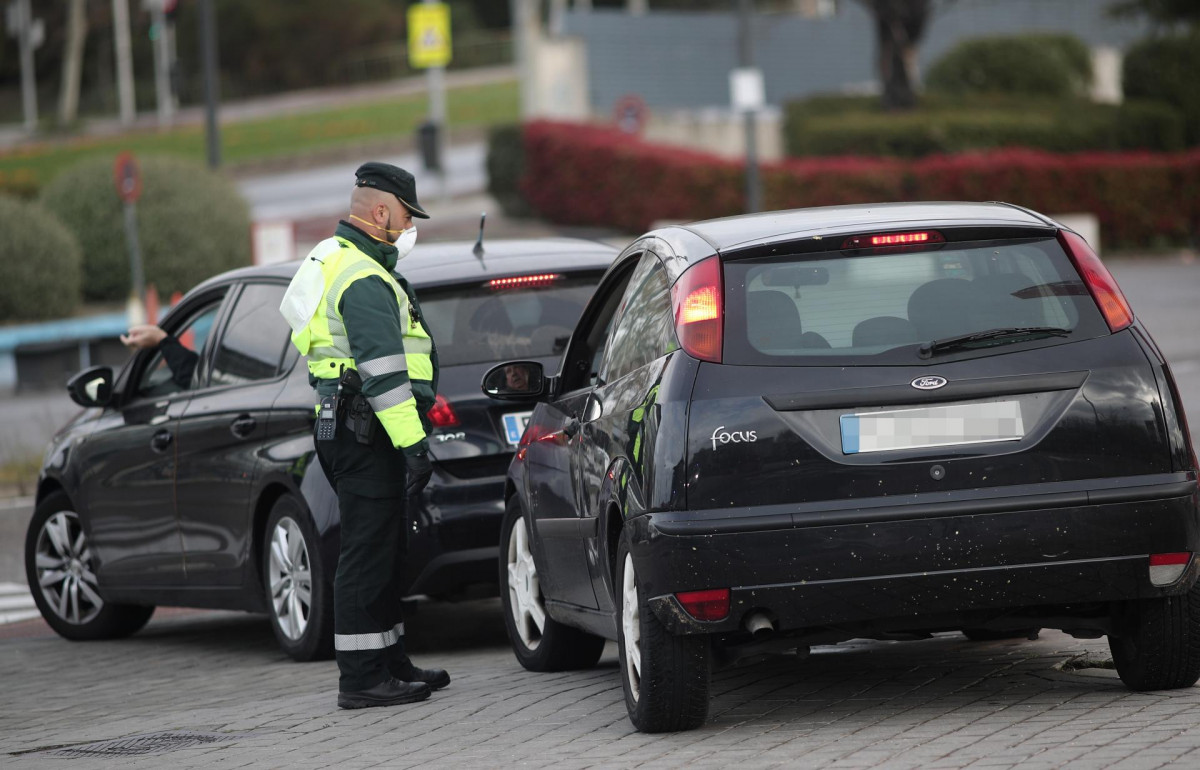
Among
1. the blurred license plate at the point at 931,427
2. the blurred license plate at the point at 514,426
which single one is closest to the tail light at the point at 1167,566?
the blurred license plate at the point at 931,427

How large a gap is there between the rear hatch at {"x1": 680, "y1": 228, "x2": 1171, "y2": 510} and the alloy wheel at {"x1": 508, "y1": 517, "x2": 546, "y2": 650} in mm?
1882

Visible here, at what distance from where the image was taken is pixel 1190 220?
33.2 metres

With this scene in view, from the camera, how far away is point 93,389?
9.40m

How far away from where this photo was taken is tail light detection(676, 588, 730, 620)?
546cm

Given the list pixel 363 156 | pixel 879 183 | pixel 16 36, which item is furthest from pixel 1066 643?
pixel 16 36

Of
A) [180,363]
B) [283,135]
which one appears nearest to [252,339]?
[180,363]

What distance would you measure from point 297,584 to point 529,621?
44.4 inches

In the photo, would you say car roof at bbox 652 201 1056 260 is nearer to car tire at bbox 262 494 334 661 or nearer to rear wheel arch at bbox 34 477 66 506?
car tire at bbox 262 494 334 661

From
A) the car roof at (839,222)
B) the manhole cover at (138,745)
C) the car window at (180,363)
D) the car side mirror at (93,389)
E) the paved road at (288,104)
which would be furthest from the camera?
the paved road at (288,104)

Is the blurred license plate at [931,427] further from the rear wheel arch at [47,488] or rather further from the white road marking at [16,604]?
the white road marking at [16,604]

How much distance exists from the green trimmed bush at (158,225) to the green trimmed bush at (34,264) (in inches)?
45.1

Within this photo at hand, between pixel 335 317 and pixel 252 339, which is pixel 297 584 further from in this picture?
pixel 335 317

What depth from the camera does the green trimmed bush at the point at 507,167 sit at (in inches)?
1462

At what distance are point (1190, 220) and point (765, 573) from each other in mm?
29536
